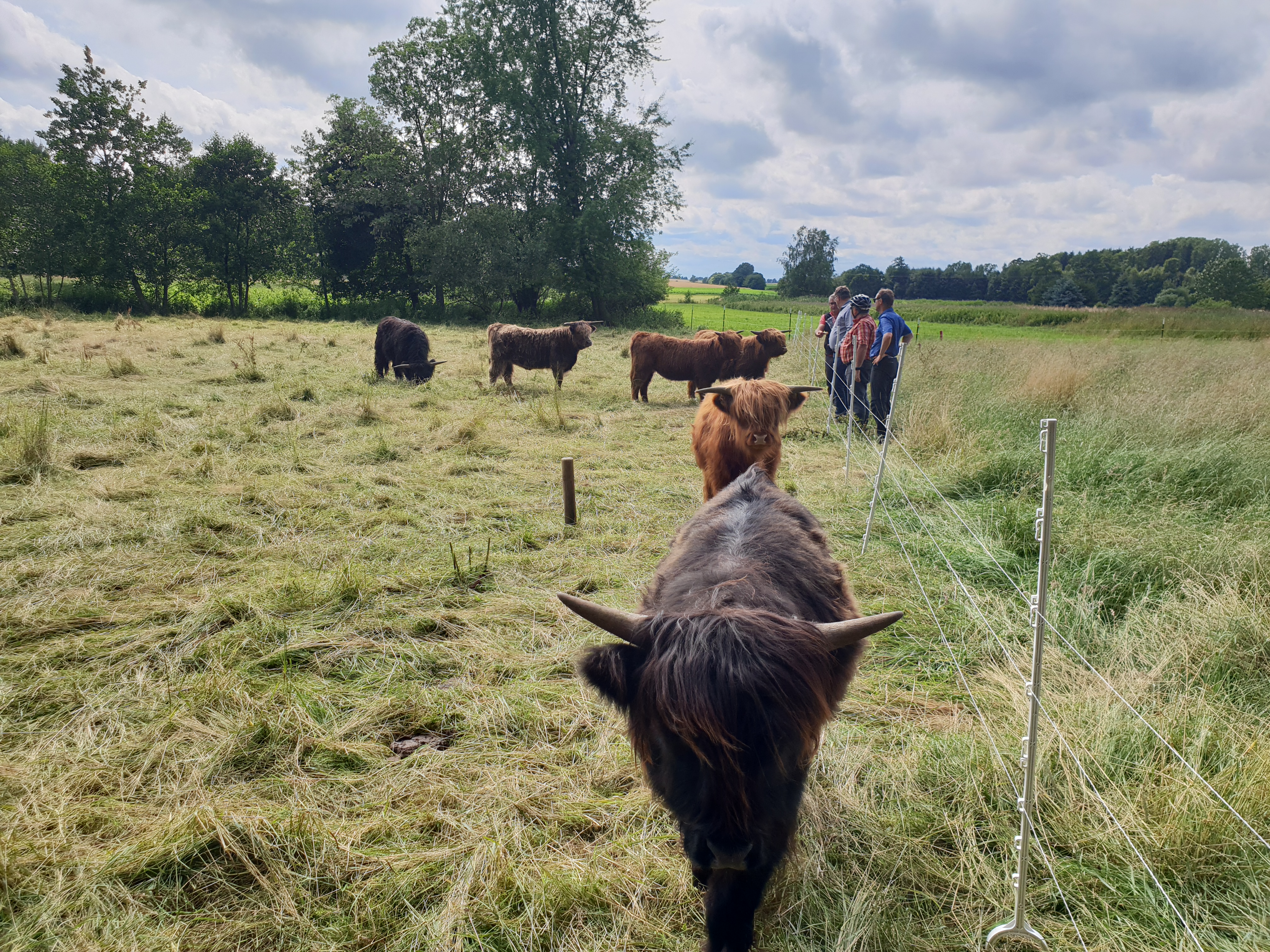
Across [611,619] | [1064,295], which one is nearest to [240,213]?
[611,619]

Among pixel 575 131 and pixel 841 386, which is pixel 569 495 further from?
pixel 575 131

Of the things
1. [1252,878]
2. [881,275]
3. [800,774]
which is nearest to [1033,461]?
[1252,878]

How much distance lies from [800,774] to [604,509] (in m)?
4.63

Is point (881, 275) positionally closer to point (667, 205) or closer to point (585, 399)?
point (667, 205)

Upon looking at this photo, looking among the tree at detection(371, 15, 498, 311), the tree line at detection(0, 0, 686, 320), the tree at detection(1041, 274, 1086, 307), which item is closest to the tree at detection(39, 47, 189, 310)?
the tree line at detection(0, 0, 686, 320)

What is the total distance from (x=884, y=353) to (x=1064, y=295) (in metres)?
56.3

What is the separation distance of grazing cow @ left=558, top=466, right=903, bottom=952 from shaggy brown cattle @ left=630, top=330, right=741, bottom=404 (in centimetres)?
1177

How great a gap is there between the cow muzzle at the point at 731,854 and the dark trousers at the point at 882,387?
786 centimetres

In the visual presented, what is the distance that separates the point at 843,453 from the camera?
9.07 meters

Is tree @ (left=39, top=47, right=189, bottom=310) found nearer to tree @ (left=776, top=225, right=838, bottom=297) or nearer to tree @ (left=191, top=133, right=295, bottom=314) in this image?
tree @ (left=191, top=133, right=295, bottom=314)

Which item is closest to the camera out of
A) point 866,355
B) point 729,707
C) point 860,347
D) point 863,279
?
point 729,707

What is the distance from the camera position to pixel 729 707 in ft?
5.63

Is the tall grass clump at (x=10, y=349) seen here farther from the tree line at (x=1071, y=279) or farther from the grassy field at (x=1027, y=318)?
the tree line at (x=1071, y=279)

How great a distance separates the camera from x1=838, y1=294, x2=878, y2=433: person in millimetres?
9047
